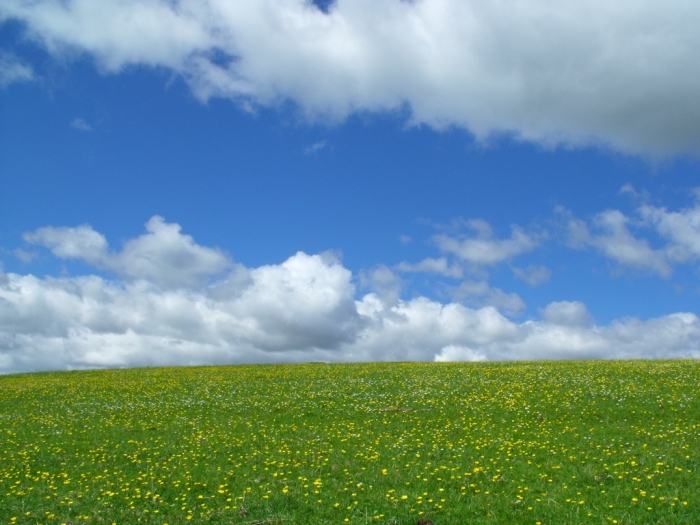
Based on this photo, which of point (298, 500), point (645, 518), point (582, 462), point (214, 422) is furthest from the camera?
point (214, 422)

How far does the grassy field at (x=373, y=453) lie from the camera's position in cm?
1355

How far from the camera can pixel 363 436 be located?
21.9 metres

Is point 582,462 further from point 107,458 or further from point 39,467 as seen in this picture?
point 39,467

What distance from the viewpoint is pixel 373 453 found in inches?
750

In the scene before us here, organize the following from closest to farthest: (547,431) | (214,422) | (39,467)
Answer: (39,467) → (547,431) → (214,422)

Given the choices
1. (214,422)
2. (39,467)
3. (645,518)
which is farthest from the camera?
(214,422)

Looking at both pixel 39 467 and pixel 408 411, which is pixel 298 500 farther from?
pixel 408 411

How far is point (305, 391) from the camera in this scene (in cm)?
3428

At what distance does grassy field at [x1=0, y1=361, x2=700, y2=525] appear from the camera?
13.6 metres

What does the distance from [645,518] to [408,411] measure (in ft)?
49.5

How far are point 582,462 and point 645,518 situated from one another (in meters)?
4.72

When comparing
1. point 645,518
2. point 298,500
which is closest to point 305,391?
point 298,500

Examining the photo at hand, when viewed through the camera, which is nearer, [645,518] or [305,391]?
[645,518]

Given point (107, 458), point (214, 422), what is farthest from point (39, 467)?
point (214, 422)
